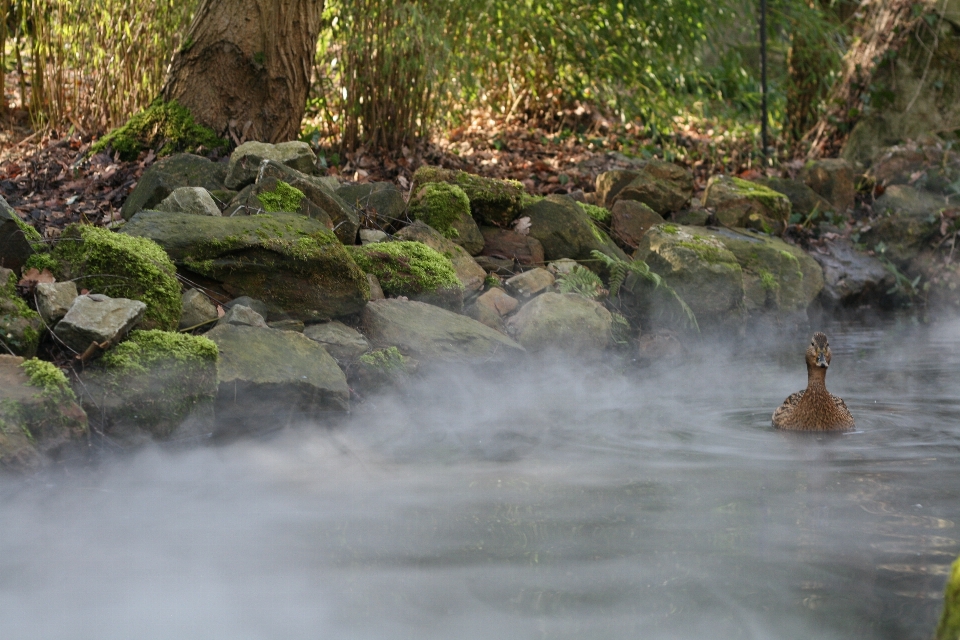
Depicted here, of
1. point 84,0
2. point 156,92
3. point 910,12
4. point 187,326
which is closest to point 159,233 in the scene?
point 187,326

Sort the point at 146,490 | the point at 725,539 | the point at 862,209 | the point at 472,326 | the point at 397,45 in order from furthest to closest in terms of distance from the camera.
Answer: the point at 862,209, the point at 397,45, the point at 472,326, the point at 146,490, the point at 725,539


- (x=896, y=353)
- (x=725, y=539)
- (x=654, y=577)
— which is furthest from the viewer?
(x=896, y=353)

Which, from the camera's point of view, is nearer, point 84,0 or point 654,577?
point 654,577

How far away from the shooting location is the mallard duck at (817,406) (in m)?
4.51

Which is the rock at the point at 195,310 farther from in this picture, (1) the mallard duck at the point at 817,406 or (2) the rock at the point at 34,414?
(1) the mallard duck at the point at 817,406

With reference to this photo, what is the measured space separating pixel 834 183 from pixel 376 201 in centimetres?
524

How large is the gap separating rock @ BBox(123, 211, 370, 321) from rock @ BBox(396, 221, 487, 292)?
3.44 ft

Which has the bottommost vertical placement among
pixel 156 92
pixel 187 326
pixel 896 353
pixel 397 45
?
pixel 896 353

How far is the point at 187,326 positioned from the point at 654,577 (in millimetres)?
2865

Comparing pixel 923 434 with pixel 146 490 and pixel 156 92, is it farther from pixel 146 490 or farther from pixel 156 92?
pixel 156 92

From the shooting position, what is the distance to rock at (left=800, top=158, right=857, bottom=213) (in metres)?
9.45

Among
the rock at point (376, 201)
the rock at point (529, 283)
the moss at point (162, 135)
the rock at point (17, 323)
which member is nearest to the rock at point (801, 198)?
the rock at point (529, 283)

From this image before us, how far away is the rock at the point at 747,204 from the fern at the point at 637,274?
182 cm

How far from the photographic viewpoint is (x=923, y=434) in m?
4.51
